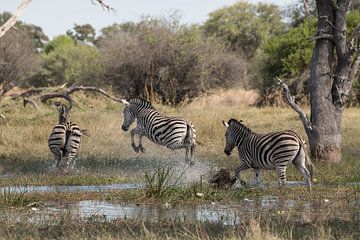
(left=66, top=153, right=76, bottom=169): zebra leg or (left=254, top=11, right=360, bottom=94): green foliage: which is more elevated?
(left=254, top=11, right=360, bottom=94): green foliage

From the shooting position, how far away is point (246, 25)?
67.6 meters

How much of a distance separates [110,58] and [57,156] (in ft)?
66.3

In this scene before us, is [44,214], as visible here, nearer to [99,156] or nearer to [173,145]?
[173,145]

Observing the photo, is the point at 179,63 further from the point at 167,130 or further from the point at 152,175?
the point at 152,175

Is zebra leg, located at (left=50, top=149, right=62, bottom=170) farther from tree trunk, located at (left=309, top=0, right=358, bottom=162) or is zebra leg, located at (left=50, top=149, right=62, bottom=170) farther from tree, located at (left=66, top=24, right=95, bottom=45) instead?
tree, located at (left=66, top=24, right=95, bottom=45)

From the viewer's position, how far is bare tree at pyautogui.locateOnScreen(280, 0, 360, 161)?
50.4ft

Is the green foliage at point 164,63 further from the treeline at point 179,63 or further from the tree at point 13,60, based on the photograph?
the tree at point 13,60

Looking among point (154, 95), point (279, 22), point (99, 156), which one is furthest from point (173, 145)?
point (279, 22)

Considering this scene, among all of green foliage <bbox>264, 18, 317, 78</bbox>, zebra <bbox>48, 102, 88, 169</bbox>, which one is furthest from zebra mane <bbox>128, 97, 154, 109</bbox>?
green foliage <bbox>264, 18, 317, 78</bbox>

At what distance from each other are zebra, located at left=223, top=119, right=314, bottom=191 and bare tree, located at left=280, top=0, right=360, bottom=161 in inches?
98.2

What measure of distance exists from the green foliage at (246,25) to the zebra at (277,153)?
2008 inches

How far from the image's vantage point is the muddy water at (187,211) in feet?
30.1

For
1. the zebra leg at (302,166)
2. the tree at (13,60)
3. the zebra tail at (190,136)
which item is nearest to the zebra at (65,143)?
the zebra tail at (190,136)

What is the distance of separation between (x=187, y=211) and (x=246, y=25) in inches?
2312
